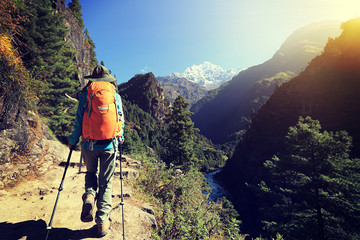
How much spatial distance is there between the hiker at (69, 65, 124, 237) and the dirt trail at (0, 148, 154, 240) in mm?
561

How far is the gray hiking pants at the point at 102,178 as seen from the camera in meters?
2.87

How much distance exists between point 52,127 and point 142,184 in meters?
10.6

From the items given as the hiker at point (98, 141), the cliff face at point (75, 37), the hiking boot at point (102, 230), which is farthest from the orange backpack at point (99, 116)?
the cliff face at point (75, 37)

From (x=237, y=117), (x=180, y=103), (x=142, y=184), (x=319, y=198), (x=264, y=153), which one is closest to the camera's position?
(x=142, y=184)

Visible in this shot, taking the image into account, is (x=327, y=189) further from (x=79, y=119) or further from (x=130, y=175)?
(x=79, y=119)

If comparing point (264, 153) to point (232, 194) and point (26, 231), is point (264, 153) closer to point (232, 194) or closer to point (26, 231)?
point (232, 194)

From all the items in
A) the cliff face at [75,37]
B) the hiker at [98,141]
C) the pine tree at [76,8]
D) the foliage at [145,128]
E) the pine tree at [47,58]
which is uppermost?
the pine tree at [76,8]

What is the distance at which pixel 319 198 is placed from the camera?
39.7ft

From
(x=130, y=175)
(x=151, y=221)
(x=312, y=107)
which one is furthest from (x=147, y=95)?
(x=151, y=221)

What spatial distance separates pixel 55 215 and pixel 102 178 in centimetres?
186

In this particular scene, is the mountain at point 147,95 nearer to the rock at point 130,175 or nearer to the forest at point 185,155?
the forest at point 185,155

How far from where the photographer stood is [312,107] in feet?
145

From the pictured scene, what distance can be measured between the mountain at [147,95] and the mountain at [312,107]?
6238 cm

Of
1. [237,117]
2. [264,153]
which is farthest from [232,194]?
[237,117]
